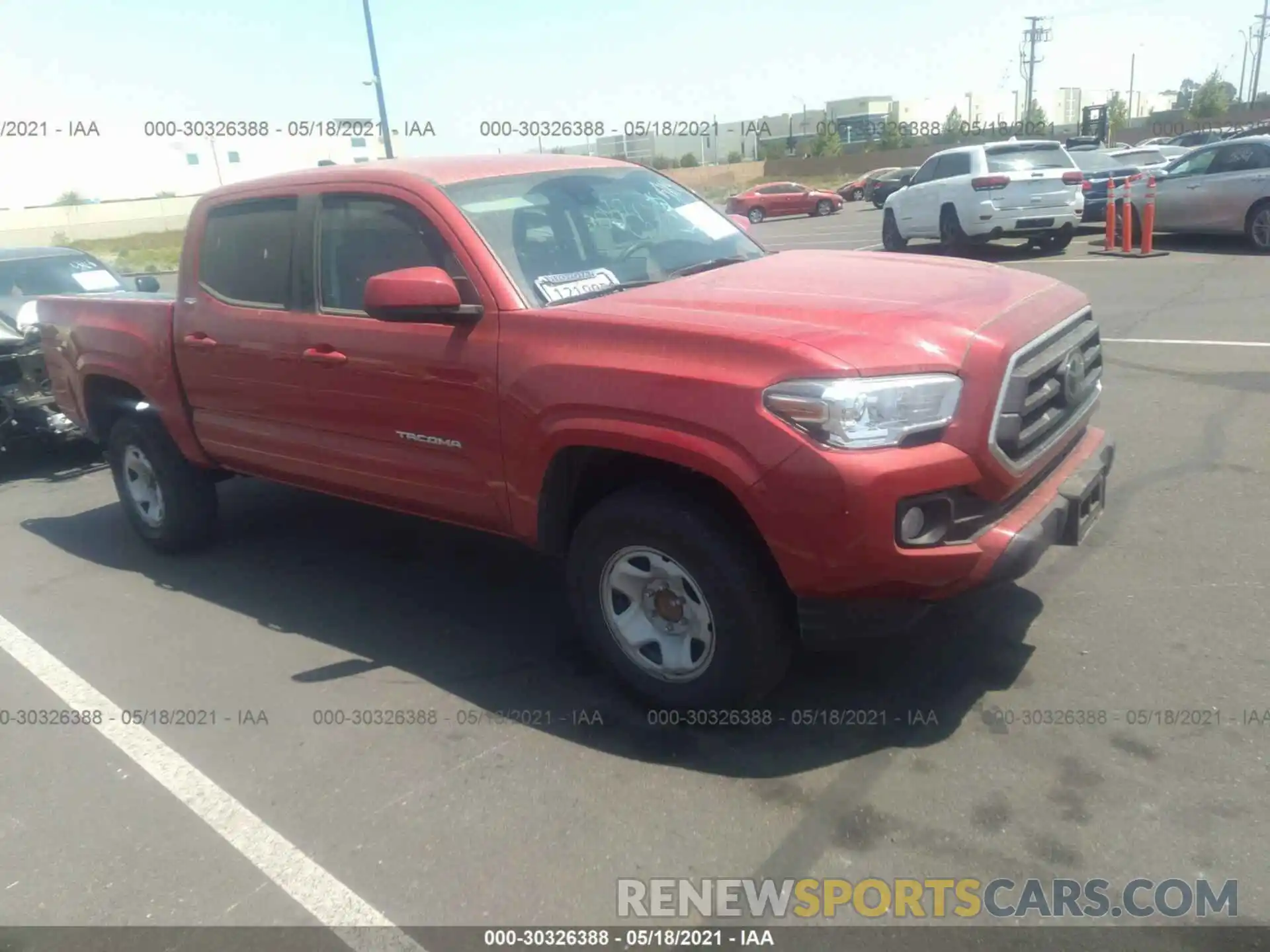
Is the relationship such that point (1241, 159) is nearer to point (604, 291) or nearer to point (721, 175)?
point (604, 291)

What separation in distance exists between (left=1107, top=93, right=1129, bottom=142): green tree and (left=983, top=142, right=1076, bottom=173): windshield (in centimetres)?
4978

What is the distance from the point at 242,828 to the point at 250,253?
2813mm

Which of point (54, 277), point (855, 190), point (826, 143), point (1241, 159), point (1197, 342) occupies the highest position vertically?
point (826, 143)

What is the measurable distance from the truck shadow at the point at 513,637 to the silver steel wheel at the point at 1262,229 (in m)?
11.9

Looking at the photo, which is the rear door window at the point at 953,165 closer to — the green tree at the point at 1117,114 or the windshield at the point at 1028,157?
the windshield at the point at 1028,157

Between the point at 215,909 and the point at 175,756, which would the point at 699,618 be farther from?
the point at 175,756

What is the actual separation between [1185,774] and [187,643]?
13.4 ft

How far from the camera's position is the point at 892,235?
17.8 meters

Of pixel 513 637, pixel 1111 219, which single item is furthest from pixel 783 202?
pixel 513 637

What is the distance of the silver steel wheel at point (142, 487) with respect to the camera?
235 inches

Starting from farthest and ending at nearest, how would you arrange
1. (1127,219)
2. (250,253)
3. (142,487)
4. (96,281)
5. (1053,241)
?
(1053,241) < (1127,219) < (96,281) < (142,487) < (250,253)

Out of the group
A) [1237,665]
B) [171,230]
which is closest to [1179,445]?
[1237,665]

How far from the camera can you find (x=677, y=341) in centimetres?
340

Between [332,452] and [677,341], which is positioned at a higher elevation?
[677,341]
